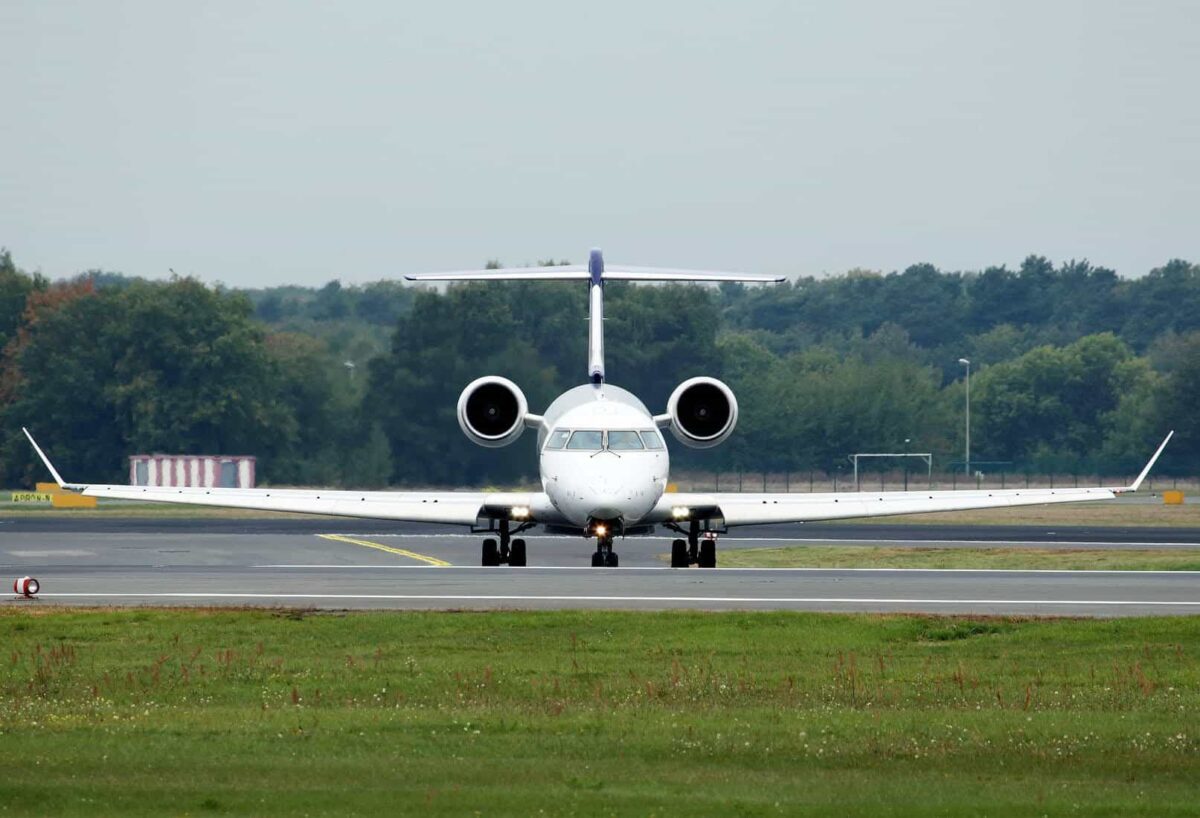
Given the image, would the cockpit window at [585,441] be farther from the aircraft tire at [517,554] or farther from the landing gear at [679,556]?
the landing gear at [679,556]

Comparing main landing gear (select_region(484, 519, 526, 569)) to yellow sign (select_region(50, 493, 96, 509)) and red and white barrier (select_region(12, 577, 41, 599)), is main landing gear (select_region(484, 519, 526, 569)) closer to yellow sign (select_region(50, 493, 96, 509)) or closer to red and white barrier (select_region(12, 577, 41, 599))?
red and white barrier (select_region(12, 577, 41, 599))

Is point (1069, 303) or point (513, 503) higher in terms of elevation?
point (1069, 303)

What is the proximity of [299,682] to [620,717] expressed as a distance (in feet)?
12.1

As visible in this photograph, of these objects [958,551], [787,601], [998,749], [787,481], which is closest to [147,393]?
[787,481]

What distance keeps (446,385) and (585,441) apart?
34412mm

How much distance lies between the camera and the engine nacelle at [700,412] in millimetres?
34594

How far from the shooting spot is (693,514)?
33875 mm

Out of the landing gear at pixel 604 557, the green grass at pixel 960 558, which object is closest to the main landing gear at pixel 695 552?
the landing gear at pixel 604 557

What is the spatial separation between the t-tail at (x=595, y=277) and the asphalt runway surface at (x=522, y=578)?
166 inches

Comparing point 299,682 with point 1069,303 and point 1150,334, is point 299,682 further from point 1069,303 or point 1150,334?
point 1069,303

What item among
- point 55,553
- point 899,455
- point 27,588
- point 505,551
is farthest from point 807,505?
point 899,455

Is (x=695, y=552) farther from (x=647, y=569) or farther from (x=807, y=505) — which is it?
(x=807, y=505)

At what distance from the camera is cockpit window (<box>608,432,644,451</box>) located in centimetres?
3256

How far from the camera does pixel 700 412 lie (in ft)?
114
